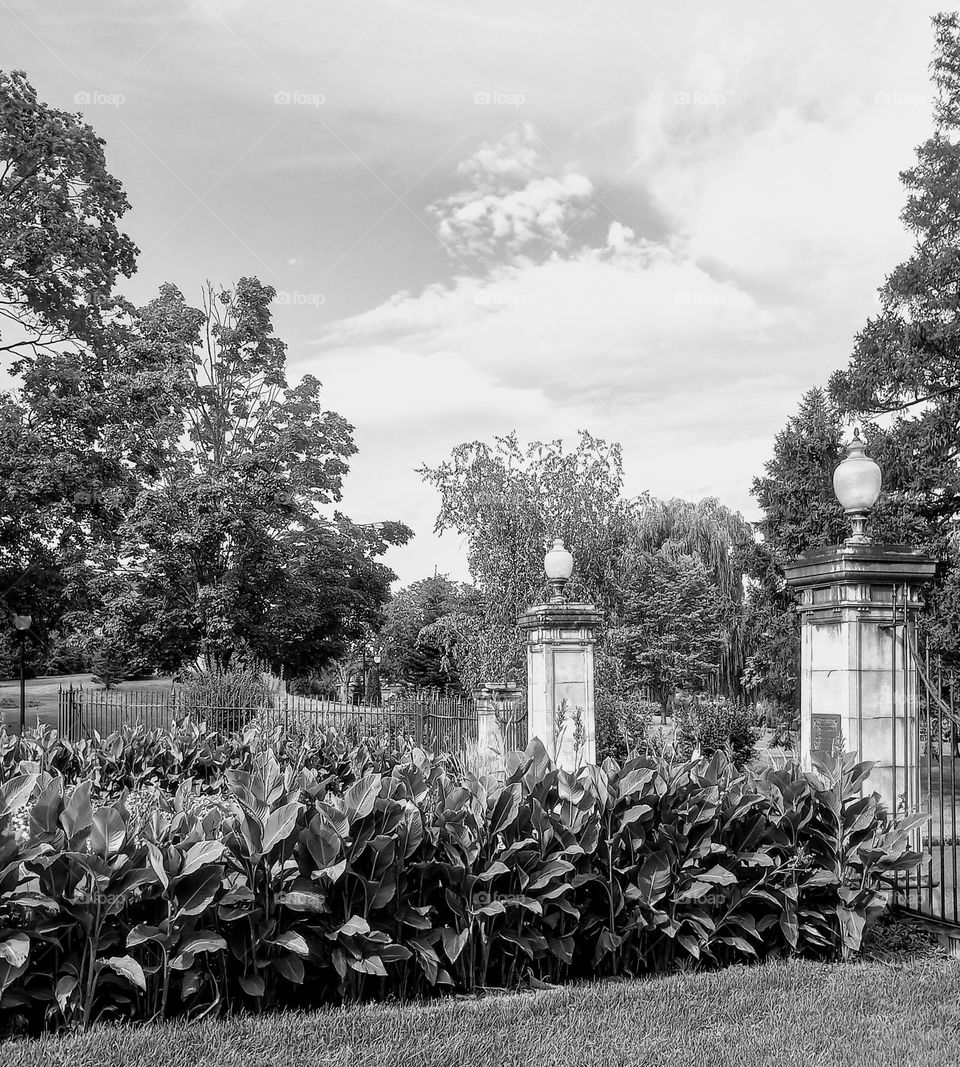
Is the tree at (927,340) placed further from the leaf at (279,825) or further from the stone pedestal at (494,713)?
the leaf at (279,825)

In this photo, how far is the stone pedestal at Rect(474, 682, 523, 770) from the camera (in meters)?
11.1

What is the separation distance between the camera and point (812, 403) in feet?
56.6

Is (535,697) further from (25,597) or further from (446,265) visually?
(25,597)

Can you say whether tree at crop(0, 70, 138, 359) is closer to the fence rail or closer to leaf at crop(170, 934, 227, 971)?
the fence rail

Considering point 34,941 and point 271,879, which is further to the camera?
point 271,879

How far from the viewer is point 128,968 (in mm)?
3553

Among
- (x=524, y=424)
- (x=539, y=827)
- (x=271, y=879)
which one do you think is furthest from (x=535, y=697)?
(x=524, y=424)

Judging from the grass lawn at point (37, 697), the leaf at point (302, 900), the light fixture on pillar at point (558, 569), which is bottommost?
the grass lawn at point (37, 697)

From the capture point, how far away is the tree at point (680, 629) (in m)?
29.5

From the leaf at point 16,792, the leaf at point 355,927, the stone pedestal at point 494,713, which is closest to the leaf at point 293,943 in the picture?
the leaf at point 355,927

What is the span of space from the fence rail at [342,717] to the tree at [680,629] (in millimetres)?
13703

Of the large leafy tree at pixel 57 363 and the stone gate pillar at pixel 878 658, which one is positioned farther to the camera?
the large leafy tree at pixel 57 363

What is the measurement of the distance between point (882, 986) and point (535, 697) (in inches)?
236

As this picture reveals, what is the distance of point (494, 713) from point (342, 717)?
611cm
